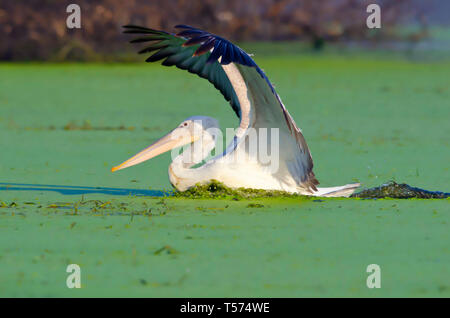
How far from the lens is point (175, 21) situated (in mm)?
19562

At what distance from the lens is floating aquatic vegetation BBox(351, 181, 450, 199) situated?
6.19m

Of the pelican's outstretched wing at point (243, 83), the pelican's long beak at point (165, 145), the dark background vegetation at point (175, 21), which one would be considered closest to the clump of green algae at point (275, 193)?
the pelican's outstretched wing at point (243, 83)

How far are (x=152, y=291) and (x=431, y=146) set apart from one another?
5.53 meters

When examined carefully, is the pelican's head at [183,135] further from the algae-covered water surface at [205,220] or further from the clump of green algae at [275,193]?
the clump of green algae at [275,193]

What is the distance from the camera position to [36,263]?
4363 mm

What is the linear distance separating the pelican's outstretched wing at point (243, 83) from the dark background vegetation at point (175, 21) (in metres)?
12.6

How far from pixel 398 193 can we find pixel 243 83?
1203mm

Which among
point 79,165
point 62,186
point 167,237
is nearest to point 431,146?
point 79,165

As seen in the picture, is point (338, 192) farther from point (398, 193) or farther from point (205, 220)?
point (205, 220)

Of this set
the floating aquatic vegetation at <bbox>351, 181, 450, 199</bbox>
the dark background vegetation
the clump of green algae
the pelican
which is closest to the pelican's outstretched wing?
the pelican

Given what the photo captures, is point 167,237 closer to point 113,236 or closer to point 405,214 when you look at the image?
point 113,236

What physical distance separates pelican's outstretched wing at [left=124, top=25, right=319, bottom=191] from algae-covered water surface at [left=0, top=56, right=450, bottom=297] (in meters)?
0.29

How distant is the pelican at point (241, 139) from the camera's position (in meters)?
5.85

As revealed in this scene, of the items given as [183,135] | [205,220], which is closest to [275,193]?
[183,135]
